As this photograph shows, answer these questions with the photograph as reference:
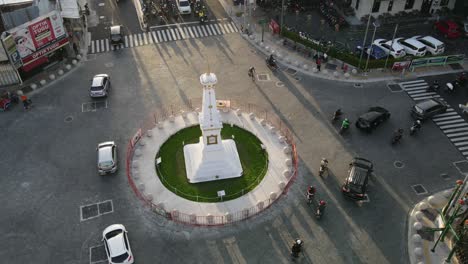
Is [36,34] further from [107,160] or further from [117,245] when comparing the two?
[117,245]

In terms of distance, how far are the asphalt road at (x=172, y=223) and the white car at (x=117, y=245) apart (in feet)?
4.35

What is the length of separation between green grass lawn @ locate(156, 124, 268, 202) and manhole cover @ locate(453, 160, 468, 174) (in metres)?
19.9

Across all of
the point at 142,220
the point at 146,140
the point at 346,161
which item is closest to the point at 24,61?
the point at 146,140

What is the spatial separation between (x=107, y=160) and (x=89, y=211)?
5.41 meters

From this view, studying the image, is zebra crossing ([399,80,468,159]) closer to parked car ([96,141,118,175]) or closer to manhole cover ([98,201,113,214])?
parked car ([96,141,118,175])

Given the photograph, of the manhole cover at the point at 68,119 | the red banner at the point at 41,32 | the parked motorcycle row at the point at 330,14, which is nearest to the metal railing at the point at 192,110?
the manhole cover at the point at 68,119

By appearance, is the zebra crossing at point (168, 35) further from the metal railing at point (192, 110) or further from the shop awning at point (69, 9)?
the metal railing at point (192, 110)

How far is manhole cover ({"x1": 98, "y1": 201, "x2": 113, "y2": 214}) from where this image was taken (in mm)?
40125

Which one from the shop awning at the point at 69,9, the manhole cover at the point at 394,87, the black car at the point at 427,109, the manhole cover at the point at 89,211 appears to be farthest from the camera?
the shop awning at the point at 69,9

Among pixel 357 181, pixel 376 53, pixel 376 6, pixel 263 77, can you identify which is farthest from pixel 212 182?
pixel 376 6

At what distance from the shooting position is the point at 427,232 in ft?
125

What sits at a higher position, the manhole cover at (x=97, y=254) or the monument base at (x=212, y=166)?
the monument base at (x=212, y=166)

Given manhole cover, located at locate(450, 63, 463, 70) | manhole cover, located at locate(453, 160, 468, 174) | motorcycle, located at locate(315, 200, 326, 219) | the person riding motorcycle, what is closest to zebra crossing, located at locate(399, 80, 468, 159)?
manhole cover, located at locate(453, 160, 468, 174)

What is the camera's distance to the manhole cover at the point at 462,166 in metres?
44.2
